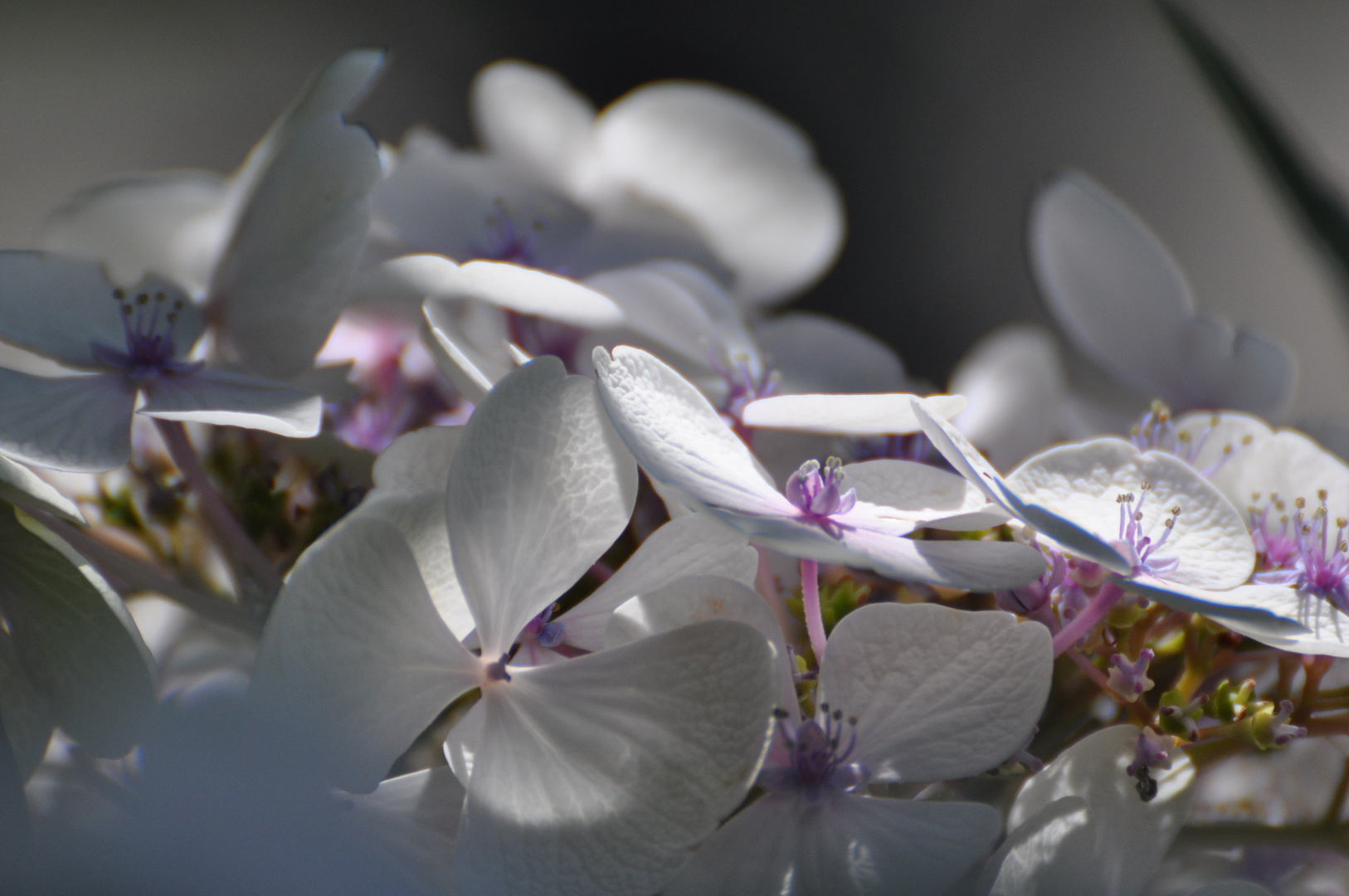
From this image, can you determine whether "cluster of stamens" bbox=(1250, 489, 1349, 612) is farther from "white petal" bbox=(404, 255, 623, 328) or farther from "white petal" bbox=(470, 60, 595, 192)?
"white petal" bbox=(470, 60, 595, 192)

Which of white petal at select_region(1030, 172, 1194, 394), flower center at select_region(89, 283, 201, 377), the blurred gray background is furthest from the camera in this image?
the blurred gray background

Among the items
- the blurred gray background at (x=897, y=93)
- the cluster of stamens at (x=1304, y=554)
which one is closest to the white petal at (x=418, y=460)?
the cluster of stamens at (x=1304, y=554)

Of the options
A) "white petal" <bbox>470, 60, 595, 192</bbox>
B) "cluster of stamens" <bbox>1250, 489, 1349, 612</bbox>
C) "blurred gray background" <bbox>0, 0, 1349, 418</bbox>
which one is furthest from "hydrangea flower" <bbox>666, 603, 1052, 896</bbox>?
"blurred gray background" <bbox>0, 0, 1349, 418</bbox>

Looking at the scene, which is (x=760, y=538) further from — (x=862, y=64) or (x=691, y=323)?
(x=862, y=64)

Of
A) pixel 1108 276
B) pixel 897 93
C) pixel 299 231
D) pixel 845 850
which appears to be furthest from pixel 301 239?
pixel 897 93

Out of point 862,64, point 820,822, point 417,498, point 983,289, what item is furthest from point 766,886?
point 862,64

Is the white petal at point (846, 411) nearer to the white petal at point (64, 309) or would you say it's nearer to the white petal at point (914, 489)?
the white petal at point (914, 489)

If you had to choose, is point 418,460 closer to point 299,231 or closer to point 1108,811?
point 299,231
